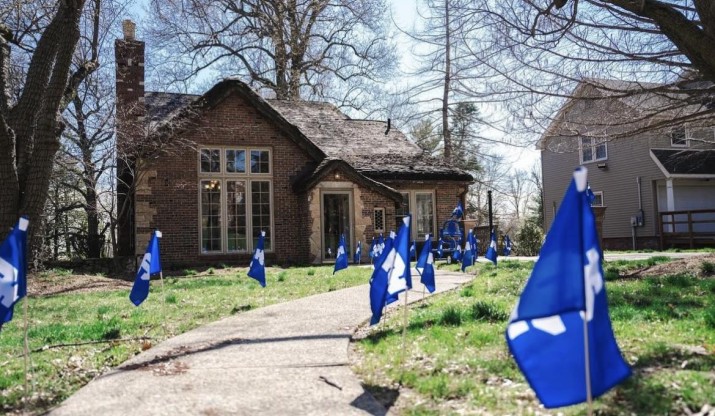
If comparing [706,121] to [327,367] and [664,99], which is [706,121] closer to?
[664,99]

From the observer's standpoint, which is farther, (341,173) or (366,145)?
(366,145)

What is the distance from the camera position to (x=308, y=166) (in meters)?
19.2

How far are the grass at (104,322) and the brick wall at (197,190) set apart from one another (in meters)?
3.64

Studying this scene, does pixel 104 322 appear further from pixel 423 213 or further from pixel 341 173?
pixel 423 213

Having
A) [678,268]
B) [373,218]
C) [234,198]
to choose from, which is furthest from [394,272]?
[373,218]

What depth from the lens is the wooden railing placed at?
79.4 feet

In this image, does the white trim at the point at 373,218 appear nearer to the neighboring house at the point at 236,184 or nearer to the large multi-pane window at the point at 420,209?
the neighboring house at the point at 236,184

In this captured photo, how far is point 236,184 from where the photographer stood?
60.6ft

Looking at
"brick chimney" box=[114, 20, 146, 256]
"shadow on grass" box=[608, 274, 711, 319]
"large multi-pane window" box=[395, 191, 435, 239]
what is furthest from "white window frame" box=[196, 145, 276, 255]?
"shadow on grass" box=[608, 274, 711, 319]

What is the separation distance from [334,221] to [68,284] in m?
8.36

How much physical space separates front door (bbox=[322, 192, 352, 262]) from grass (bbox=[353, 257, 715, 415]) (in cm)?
1089

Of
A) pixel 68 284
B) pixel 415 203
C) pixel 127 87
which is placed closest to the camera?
pixel 68 284

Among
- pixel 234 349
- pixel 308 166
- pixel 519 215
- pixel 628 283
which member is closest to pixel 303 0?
pixel 308 166

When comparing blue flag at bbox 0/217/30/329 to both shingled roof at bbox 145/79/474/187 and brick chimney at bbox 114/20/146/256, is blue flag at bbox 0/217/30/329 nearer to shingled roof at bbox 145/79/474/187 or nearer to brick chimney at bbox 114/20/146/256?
shingled roof at bbox 145/79/474/187
